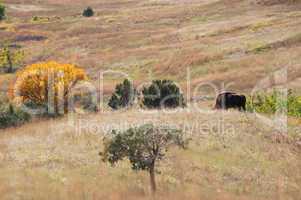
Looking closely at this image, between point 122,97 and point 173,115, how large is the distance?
18.3m

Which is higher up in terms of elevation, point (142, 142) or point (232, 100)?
point (232, 100)

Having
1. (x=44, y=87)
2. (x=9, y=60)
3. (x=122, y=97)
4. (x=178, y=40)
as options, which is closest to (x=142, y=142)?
(x=44, y=87)

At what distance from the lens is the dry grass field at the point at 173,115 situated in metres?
16.0

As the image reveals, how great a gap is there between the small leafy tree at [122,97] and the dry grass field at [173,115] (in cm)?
663

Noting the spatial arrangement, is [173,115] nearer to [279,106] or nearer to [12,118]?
[279,106]

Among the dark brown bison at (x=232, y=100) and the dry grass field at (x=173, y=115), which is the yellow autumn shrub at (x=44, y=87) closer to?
the dry grass field at (x=173, y=115)

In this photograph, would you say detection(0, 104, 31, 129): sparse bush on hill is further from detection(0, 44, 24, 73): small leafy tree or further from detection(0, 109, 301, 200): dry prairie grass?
detection(0, 44, 24, 73): small leafy tree

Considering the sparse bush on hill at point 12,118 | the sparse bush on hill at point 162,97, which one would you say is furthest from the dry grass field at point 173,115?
the sparse bush on hill at point 162,97

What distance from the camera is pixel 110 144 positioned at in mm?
14742

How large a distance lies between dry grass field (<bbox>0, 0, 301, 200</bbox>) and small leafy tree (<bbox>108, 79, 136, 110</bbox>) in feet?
21.8

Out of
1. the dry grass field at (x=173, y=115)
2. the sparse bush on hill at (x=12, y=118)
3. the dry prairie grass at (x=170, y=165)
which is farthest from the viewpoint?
the sparse bush on hill at (x=12, y=118)

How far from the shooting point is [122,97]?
4316 centimetres

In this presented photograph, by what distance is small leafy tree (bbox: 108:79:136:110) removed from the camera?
135ft

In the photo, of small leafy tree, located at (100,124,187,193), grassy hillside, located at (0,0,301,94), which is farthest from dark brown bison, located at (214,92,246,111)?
small leafy tree, located at (100,124,187,193)
